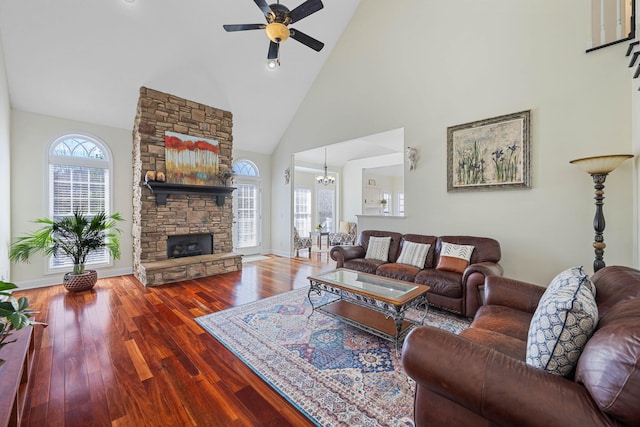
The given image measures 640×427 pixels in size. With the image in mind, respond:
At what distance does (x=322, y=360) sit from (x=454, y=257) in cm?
220

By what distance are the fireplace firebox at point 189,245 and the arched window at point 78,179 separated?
1.14 meters

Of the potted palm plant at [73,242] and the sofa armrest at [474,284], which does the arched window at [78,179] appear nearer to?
the potted palm plant at [73,242]

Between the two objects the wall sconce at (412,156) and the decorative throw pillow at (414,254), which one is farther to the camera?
the wall sconce at (412,156)

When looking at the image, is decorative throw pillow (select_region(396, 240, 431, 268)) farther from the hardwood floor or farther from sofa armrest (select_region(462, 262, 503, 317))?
the hardwood floor

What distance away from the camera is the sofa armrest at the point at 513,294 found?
2.07 m

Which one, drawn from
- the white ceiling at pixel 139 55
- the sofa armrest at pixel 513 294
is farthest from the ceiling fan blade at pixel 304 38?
the sofa armrest at pixel 513 294

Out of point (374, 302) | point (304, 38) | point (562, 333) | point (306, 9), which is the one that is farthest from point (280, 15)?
point (562, 333)

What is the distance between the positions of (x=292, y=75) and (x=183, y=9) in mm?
2181

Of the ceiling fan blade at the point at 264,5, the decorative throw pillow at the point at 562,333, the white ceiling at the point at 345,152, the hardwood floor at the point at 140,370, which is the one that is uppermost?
the ceiling fan blade at the point at 264,5

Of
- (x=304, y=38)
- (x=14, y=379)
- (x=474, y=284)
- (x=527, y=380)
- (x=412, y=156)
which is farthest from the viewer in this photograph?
(x=412, y=156)

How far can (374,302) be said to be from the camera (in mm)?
2594

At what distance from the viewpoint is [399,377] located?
1987 mm

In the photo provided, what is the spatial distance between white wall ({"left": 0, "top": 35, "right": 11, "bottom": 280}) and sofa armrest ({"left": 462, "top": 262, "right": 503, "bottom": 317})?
539 cm

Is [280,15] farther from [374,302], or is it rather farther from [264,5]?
[374,302]
